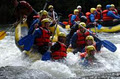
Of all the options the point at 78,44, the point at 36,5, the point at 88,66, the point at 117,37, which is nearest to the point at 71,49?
the point at 78,44

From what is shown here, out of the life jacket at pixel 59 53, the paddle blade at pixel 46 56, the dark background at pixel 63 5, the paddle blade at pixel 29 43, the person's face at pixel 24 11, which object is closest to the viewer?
the paddle blade at pixel 46 56

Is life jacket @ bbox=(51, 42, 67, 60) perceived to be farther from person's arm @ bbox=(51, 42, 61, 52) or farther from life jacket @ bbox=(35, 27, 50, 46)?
life jacket @ bbox=(35, 27, 50, 46)

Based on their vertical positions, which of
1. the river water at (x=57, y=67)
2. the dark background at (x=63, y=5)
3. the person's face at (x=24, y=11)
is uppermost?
the person's face at (x=24, y=11)

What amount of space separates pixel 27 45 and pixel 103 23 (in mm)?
6740

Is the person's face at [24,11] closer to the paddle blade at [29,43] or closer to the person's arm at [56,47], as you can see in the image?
the paddle blade at [29,43]

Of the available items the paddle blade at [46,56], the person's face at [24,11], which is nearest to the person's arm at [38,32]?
the paddle blade at [46,56]

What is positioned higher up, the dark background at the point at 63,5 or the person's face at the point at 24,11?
the person's face at the point at 24,11

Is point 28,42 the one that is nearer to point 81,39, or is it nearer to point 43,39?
point 43,39

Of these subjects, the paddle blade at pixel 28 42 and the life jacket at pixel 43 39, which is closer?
the paddle blade at pixel 28 42

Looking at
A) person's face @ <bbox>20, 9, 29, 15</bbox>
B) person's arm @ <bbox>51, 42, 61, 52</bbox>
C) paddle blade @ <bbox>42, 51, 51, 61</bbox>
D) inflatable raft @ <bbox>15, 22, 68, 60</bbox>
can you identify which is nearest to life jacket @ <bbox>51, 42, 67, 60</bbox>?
person's arm @ <bbox>51, 42, 61, 52</bbox>

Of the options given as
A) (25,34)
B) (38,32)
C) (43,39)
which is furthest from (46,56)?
(25,34)

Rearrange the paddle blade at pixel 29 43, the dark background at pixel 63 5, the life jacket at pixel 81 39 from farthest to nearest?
the dark background at pixel 63 5 → the life jacket at pixel 81 39 → the paddle blade at pixel 29 43

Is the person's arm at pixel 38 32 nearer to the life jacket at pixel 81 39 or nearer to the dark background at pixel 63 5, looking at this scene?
the life jacket at pixel 81 39

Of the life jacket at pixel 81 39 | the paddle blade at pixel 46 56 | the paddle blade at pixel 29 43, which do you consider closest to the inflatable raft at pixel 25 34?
the paddle blade at pixel 29 43
